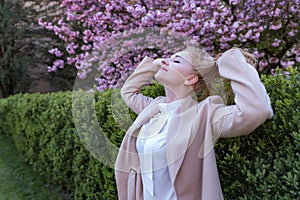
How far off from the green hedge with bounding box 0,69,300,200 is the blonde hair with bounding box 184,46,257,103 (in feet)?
0.84

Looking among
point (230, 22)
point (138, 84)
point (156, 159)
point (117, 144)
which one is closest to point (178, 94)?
point (156, 159)

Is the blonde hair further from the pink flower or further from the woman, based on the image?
the pink flower

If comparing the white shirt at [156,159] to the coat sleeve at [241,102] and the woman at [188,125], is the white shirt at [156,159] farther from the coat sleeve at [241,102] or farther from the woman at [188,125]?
the coat sleeve at [241,102]

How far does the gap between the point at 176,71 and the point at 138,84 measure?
16.1 inches

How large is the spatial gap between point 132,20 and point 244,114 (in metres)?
3.30

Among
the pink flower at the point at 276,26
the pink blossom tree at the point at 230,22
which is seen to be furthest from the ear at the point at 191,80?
the pink flower at the point at 276,26

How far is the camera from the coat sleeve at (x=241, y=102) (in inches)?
52.0

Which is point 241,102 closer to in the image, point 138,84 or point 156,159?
point 156,159

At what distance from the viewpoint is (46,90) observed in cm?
1193

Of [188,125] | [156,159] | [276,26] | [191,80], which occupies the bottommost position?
[276,26]

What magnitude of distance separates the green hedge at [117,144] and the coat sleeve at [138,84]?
0.10m

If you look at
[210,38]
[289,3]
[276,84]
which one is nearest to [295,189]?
[276,84]

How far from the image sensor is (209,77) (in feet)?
5.08

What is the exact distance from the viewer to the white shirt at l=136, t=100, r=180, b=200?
1.53 meters
